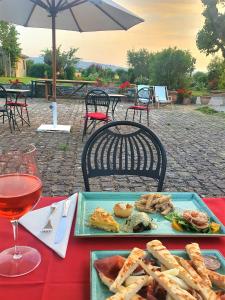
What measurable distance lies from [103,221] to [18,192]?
0.35 meters

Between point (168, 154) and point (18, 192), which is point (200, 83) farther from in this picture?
point (18, 192)

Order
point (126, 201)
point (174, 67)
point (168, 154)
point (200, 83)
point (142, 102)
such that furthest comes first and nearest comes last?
point (200, 83) → point (174, 67) → point (142, 102) → point (168, 154) → point (126, 201)

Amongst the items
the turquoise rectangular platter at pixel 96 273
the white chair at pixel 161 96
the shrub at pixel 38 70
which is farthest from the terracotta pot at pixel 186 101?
the turquoise rectangular platter at pixel 96 273

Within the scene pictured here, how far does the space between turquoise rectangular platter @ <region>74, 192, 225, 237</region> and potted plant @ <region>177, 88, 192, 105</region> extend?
1450cm

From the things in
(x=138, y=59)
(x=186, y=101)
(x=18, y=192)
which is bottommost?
(x=186, y=101)

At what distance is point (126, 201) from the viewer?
1.32 m

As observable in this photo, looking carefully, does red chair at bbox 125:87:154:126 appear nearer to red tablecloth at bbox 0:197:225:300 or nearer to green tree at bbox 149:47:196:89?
green tree at bbox 149:47:196:89

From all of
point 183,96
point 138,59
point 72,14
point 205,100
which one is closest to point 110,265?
point 72,14

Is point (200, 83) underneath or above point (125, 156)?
underneath

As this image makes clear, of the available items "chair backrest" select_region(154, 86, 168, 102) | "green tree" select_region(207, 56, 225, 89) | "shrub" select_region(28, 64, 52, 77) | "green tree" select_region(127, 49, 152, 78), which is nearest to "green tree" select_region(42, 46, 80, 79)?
"shrub" select_region(28, 64, 52, 77)

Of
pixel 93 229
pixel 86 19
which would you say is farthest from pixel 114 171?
pixel 86 19

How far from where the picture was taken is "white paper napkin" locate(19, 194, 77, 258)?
0.98 metres

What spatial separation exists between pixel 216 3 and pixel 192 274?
65.4 ft

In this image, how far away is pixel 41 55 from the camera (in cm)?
2131
